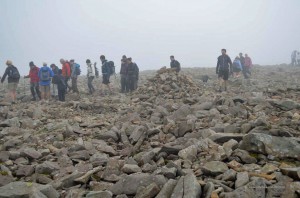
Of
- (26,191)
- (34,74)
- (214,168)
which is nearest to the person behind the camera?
(26,191)

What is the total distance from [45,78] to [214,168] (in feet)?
50.2

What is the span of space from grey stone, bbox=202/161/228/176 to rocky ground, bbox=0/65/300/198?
0.8 inches

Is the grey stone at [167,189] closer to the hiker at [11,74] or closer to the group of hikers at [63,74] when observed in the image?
the group of hikers at [63,74]

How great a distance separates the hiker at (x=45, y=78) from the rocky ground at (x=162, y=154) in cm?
549

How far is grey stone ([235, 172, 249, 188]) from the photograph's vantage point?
5.75 m

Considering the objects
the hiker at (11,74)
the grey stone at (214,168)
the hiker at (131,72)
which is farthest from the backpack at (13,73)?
the grey stone at (214,168)

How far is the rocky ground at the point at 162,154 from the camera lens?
5.92 m

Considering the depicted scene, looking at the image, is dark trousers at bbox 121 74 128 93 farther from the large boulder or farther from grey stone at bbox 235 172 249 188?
grey stone at bbox 235 172 249 188

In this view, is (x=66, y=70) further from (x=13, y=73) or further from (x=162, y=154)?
(x=162, y=154)

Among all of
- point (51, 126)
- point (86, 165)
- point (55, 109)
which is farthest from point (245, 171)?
point (55, 109)

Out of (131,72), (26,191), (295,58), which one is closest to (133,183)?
(26,191)

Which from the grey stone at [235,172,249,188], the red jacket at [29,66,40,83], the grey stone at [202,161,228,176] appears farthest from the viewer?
the red jacket at [29,66,40,83]

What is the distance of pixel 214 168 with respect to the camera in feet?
21.6

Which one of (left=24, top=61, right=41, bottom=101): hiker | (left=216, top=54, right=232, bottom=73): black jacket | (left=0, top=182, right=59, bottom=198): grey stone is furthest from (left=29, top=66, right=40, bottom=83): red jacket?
(left=0, top=182, right=59, bottom=198): grey stone
